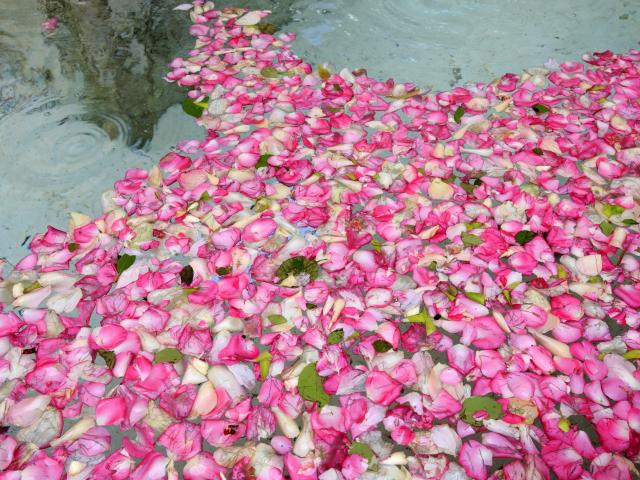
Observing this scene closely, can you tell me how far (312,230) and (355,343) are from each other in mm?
343

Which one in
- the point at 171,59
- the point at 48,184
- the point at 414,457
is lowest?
the point at 414,457

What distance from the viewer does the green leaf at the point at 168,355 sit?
3.56 feet

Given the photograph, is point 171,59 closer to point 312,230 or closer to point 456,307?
point 312,230

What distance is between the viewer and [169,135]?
1.68m

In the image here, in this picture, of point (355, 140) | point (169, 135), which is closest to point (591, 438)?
point (355, 140)

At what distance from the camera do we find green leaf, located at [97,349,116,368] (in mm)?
1092

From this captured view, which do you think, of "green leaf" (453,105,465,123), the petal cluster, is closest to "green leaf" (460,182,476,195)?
the petal cluster

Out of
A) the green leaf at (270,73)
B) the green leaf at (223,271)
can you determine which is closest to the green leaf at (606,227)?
the green leaf at (223,271)

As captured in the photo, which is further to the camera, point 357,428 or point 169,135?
point 169,135

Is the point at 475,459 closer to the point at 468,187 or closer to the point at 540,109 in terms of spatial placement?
the point at 468,187

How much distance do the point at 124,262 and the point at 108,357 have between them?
0.26 m

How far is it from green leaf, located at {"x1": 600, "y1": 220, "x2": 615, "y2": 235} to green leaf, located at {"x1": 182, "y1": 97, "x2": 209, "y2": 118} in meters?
1.22

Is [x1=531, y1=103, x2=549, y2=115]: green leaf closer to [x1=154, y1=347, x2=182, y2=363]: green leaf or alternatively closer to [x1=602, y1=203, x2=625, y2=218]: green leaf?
[x1=602, y1=203, x2=625, y2=218]: green leaf

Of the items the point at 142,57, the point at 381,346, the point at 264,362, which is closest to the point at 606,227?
the point at 381,346
